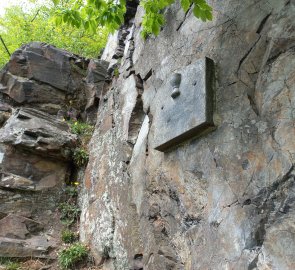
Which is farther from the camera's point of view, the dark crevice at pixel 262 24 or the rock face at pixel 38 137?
the rock face at pixel 38 137

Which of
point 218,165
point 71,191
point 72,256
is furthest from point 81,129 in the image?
point 218,165

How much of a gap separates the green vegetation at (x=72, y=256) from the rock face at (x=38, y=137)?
0.21 meters

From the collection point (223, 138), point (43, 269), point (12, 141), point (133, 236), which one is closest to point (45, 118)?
point (12, 141)

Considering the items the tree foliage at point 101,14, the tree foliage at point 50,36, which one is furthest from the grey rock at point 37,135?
the tree foliage at point 50,36

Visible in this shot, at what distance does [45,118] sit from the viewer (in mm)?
6754

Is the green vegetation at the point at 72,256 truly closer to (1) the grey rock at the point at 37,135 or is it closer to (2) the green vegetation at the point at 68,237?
(2) the green vegetation at the point at 68,237

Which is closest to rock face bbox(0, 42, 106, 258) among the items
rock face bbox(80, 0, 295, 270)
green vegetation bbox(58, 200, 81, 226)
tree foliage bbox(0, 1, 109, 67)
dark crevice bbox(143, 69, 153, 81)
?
green vegetation bbox(58, 200, 81, 226)

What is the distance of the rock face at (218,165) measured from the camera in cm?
276

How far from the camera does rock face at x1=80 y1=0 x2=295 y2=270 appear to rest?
9.05 ft

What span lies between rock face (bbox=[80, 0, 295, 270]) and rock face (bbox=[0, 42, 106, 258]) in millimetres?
1055

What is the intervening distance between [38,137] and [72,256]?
2.18 meters

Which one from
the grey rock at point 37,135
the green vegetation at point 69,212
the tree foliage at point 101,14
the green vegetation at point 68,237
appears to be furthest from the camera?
the grey rock at point 37,135

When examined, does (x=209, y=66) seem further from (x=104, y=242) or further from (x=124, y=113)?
(x=104, y=242)

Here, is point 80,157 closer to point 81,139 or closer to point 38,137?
point 81,139
